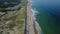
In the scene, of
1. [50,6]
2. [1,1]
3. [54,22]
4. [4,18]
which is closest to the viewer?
[4,18]

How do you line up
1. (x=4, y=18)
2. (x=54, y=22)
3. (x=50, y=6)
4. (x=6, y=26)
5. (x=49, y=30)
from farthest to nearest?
(x=50, y=6), (x=54, y=22), (x=49, y=30), (x=4, y=18), (x=6, y=26)

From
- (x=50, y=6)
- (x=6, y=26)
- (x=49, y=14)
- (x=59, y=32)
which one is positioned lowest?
(x=59, y=32)

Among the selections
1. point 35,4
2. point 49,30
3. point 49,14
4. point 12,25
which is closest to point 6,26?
point 12,25

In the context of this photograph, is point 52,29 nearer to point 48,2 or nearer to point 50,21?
point 50,21

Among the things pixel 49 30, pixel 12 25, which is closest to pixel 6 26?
pixel 12 25

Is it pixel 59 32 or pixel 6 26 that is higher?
pixel 6 26

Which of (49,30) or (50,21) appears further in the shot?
(50,21)
